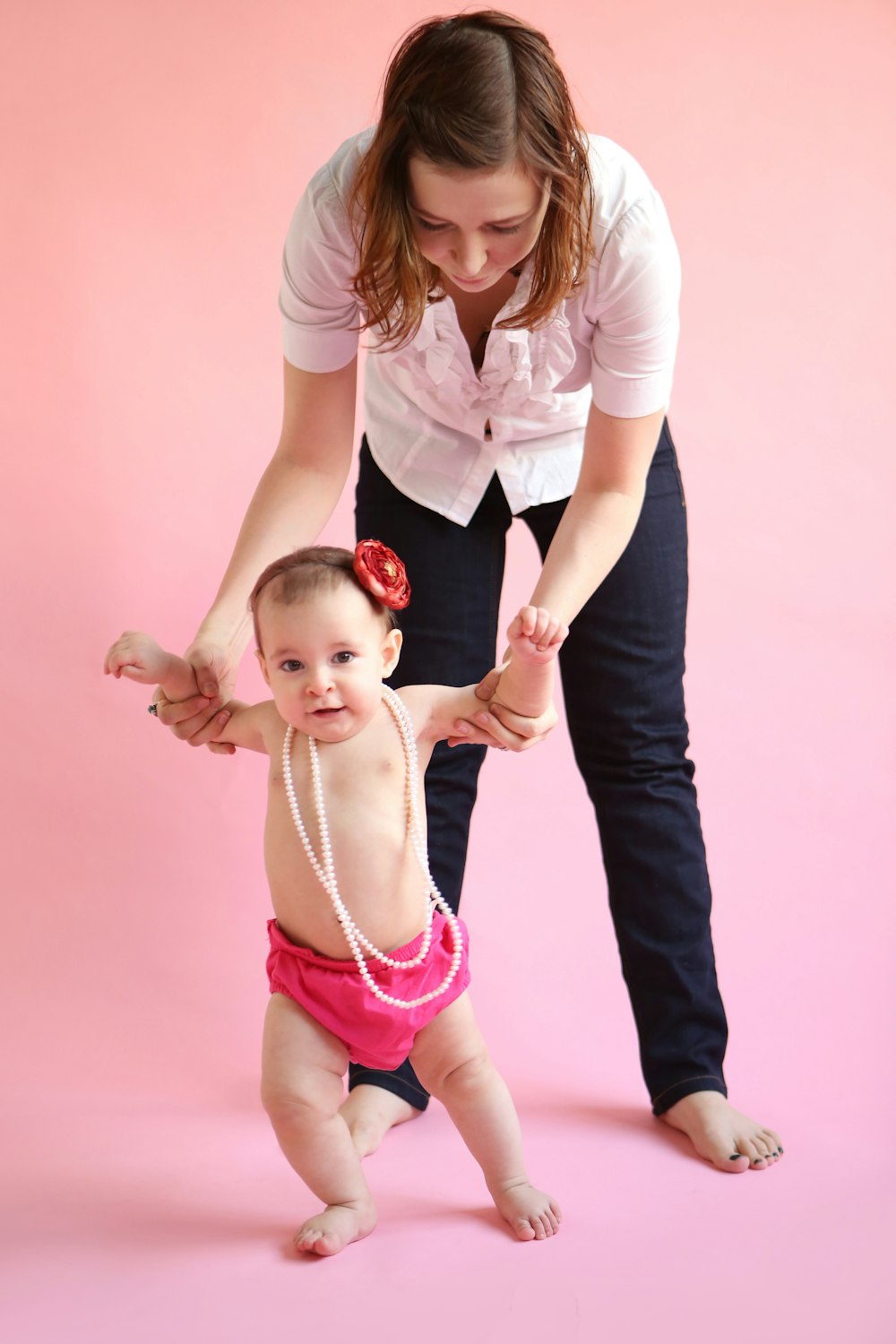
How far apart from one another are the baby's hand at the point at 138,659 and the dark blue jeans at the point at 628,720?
17.5 inches

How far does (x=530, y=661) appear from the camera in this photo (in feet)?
4.82

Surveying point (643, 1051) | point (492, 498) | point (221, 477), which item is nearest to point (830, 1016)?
point (643, 1051)

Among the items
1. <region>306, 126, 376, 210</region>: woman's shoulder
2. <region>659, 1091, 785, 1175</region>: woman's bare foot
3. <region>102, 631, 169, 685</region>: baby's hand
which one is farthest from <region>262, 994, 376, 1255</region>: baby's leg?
<region>306, 126, 376, 210</region>: woman's shoulder

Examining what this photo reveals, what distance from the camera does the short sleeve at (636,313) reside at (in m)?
1.59

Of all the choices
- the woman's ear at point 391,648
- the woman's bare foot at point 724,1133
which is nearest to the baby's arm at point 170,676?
the woman's ear at point 391,648

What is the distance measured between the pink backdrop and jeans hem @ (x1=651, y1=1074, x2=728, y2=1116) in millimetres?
50

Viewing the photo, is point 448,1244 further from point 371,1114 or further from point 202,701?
point 202,701

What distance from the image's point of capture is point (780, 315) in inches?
124

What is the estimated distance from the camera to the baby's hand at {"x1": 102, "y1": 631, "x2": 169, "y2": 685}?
60.2 inches

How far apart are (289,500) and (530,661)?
419 millimetres

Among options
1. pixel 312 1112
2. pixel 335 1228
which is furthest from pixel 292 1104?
pixel 335 1228

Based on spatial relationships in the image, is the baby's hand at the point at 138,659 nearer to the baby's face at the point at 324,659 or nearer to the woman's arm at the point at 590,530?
the baby's face at the point at 324,659

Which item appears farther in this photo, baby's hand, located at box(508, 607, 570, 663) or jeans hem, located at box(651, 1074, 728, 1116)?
jeans hem, located at box(651, 1074, 728, 1116)

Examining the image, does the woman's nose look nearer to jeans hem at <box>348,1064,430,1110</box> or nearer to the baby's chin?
the baby's chin
